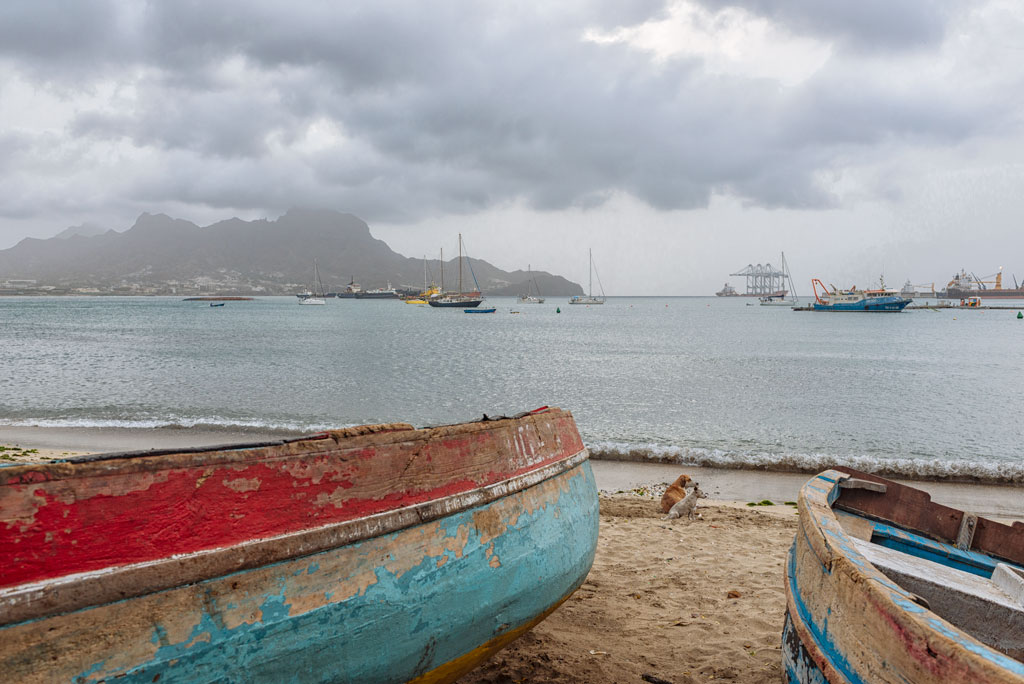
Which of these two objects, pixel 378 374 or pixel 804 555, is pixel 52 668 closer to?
pixel 804 555

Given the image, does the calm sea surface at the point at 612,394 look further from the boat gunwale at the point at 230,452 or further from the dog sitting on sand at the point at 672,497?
the boat gunwale at the point at 230,452

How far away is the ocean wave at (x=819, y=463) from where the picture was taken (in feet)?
38.1

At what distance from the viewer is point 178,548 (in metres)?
2.22

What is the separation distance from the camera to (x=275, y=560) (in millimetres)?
2402

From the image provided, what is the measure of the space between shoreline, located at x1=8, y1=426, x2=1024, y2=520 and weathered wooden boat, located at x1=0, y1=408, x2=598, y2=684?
7.07 meters

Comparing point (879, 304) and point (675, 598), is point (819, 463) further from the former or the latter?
point (879, 304)

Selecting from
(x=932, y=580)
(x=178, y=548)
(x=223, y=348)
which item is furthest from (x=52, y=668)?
(x=223, y=348)

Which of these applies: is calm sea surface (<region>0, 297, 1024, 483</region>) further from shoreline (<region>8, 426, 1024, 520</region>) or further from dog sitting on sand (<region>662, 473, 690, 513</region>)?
dog sitting on sand (<region>662, 473, 690, 513</region>)

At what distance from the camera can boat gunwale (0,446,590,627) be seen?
6.43 feet

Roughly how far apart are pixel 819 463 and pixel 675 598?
7.99 meters

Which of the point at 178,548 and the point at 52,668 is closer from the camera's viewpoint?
the point at 52,668

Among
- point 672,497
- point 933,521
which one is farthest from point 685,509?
point 933,521

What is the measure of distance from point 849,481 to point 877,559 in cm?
130

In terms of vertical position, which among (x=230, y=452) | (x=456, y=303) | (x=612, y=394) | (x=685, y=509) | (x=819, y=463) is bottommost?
(x=819, y=463)
